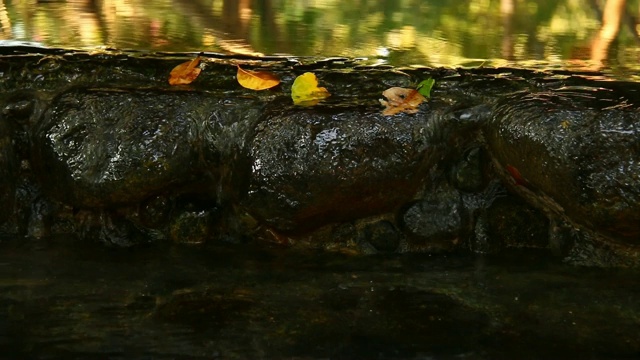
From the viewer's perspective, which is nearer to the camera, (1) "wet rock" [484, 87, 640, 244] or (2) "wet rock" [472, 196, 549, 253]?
(1) "wet rock" [484, 87, 640, 244]

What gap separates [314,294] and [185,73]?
137cm

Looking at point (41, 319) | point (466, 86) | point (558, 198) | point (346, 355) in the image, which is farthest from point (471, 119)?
point (41, 319)

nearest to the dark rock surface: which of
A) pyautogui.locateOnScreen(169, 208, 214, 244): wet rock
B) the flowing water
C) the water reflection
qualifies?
pyautogui.locateOnScreen(169, 208, 214, 244): wet rock

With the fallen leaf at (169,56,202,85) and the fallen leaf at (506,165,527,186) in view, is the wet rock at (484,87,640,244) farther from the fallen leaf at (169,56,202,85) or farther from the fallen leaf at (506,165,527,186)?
the fallen leaf at (169,56,202,85)

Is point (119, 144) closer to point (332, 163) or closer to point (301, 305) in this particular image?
point (332, 163)

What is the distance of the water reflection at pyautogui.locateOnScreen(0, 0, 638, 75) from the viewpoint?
13.3 ft

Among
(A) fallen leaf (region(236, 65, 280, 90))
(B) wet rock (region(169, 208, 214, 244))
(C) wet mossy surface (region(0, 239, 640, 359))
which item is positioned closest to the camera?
(C) wet mossy surface (region(0, 239, 640, 359))

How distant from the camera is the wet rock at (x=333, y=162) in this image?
315cm

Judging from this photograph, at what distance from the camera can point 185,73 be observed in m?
3.69

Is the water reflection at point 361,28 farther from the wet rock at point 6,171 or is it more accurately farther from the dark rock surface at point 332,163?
the wet rock at point 6,171

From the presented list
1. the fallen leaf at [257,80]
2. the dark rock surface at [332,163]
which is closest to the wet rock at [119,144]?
the dark rock surface at [332,163]

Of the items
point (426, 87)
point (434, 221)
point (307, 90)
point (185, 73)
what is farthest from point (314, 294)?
point (185, 73)

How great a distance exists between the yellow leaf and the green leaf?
41cm

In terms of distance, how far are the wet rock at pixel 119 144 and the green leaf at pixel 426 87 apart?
0.91m
